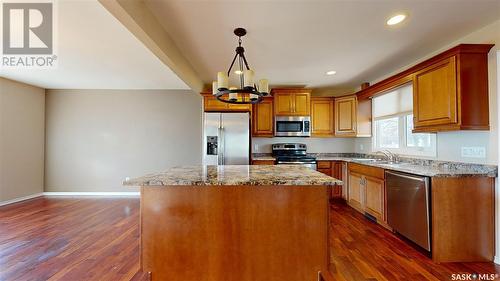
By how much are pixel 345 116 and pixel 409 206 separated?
2.43 m

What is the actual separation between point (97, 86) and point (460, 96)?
594 centimetres

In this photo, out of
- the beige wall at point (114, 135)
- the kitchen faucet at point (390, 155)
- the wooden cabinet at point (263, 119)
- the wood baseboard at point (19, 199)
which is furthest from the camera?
the beige wall at point (114, 135)

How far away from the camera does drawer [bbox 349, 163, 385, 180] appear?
3.12 meters

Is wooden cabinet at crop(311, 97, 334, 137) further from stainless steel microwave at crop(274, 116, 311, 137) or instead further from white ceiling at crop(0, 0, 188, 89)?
white ceiling at crop(0, 0, 188, 89)

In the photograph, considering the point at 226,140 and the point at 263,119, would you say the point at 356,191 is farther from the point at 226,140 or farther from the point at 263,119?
the point at 226,140

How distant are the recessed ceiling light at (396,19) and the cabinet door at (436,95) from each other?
66 cm

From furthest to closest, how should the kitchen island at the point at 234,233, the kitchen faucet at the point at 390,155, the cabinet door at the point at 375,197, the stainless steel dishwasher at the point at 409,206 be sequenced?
1. the kitchen faucet at the point at 390,155
2. the cabinet door at the point at 375,197
3. the stainless steel dishwasher at the point at 409,206
4. the kitchen island at the point at 234,233

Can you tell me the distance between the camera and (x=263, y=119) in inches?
188

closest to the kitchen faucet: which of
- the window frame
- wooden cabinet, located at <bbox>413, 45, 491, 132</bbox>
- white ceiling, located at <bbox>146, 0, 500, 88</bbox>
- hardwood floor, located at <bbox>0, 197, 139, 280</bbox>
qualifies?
the window frame

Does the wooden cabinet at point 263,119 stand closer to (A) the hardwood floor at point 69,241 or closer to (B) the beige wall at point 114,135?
(B) the beige wall at point 114,135

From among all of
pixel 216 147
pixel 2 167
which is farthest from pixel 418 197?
pixel 2 167

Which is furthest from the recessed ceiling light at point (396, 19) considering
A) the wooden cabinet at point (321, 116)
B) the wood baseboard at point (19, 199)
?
the wood baseboard at point (19, 199)

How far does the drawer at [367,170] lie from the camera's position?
10.2 ft

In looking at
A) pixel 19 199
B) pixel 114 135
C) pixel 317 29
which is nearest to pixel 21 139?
pixel 19 199
